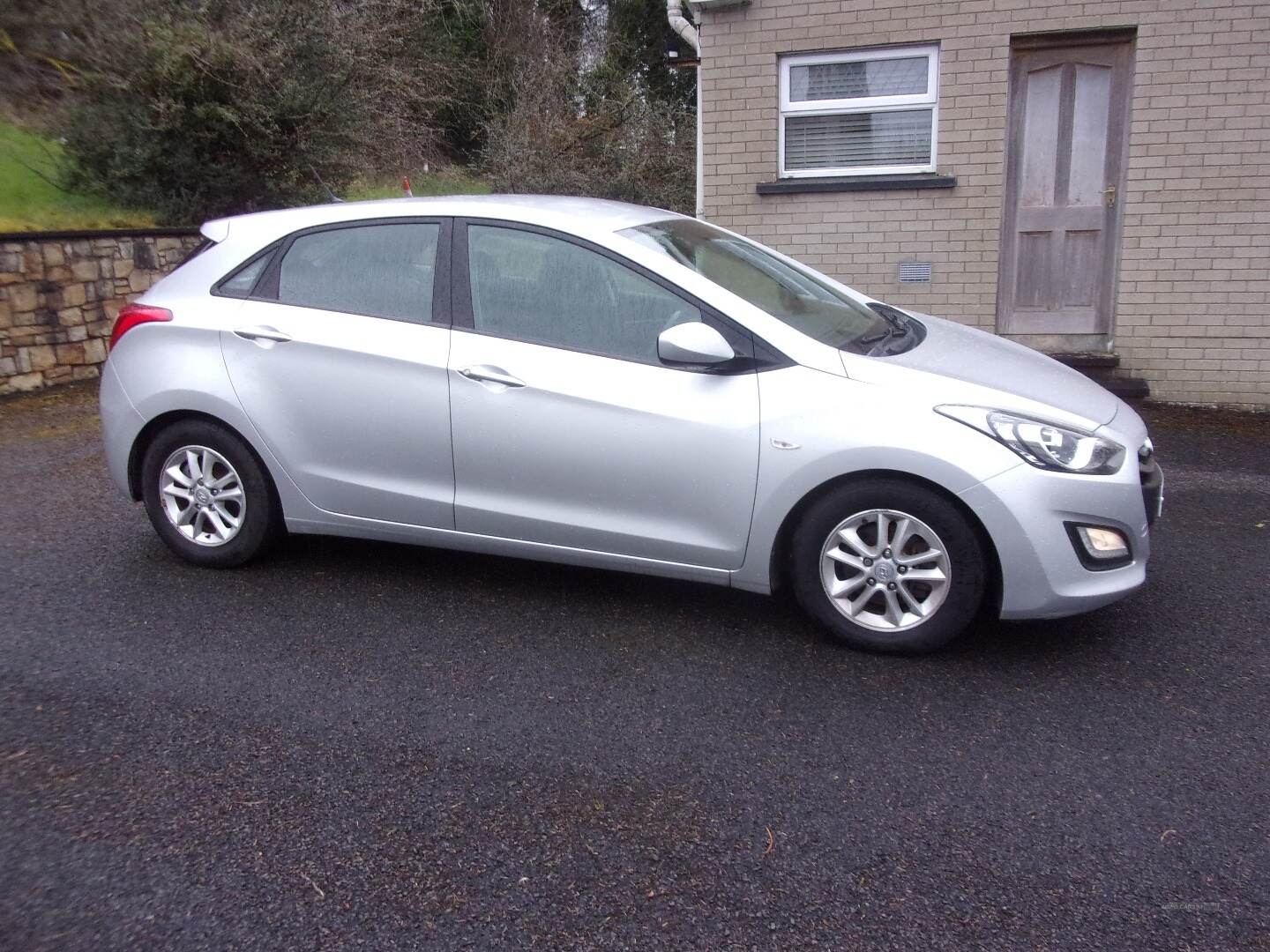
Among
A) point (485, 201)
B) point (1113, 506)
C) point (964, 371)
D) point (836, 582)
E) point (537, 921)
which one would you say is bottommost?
point (537, 921)

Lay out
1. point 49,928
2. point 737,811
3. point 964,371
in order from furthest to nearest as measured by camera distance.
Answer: point 964,371 < point 737,811 < point 49,928

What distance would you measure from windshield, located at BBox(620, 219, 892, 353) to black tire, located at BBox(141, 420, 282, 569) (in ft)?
6.24

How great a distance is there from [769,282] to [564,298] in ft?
2.94

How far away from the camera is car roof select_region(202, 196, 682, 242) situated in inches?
178

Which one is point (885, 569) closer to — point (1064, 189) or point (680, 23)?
point (1064, 189)

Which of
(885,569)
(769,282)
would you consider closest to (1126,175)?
(769,282)

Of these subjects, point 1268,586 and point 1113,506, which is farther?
point 1268,586

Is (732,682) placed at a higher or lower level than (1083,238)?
lower

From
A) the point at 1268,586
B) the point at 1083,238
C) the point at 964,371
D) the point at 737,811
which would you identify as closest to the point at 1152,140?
the point at 1083,238

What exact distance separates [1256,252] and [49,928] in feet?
28.9

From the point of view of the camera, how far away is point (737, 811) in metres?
3.15

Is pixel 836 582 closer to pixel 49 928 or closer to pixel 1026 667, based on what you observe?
pixel 1026 667

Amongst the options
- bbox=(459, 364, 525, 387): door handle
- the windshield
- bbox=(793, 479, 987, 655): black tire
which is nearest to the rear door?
bbox=(459, 364, 525, 387): door handle

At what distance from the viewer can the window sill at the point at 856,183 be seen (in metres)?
9.01
